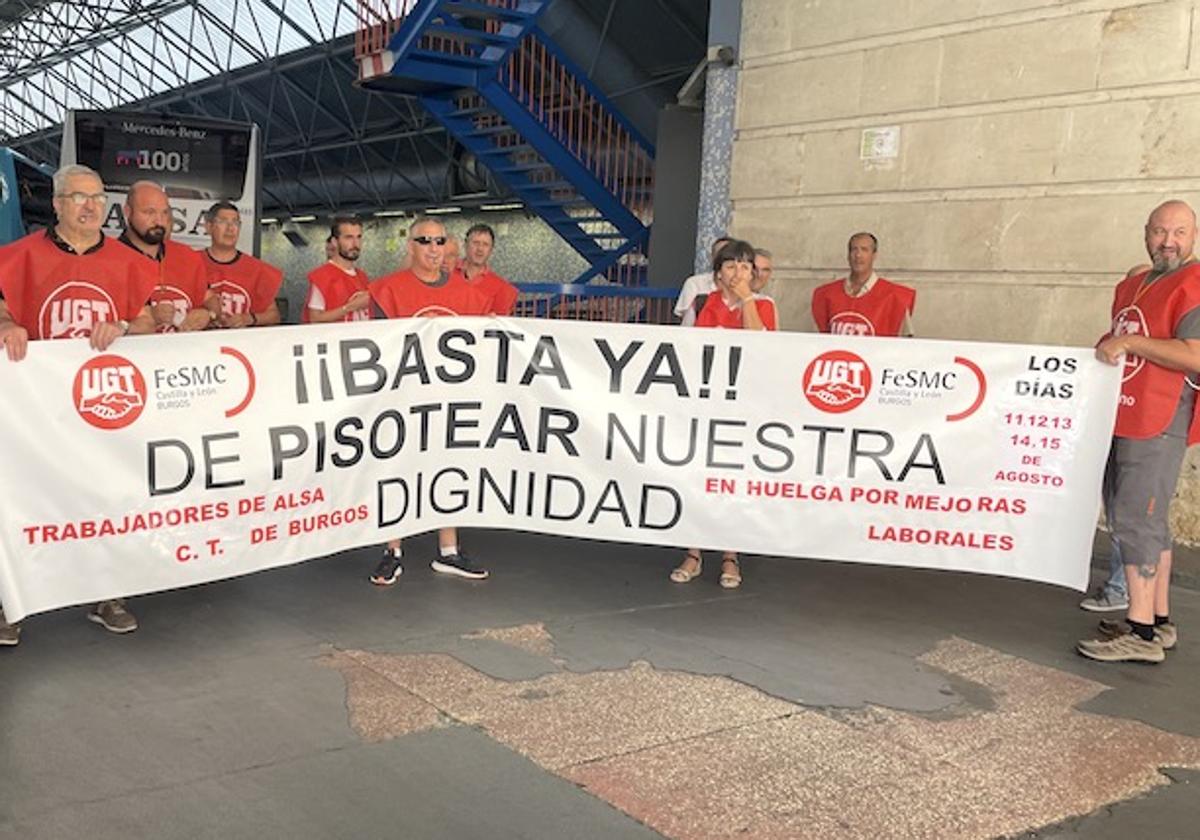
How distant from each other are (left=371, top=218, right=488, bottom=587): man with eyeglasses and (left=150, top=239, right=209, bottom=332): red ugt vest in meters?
0.94

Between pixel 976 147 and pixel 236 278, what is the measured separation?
16.7ft

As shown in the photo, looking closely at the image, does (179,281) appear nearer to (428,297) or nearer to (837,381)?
(428,297)

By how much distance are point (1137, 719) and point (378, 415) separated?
3.57 metres

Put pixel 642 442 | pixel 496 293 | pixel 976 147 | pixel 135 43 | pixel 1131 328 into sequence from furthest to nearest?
pixel 135 43, pixel 976 147, pixel 496 293, pixel 642 442, pixel 1131 328

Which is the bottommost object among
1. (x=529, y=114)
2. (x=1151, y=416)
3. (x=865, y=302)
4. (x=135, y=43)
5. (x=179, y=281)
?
(x=1151, y=416)

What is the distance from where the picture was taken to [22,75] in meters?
38.3

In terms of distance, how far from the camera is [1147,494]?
523 cm

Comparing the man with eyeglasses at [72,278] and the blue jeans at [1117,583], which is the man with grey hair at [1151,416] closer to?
the blue jeans at [1117,583]

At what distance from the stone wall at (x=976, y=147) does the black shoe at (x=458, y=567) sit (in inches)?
161

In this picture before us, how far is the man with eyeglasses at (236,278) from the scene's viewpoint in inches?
259

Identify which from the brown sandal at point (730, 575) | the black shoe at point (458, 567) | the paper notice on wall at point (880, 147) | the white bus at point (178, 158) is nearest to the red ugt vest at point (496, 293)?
the black shoe at point (458, 567)

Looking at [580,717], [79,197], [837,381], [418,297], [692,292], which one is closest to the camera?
[580,717]

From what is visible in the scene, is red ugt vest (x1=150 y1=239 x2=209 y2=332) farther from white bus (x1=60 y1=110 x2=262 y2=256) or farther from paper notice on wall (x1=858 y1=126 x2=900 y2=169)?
white bus (x1=60 y1=110 x2=262 y2=256)

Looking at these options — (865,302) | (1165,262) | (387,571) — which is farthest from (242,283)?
(1165,262)
